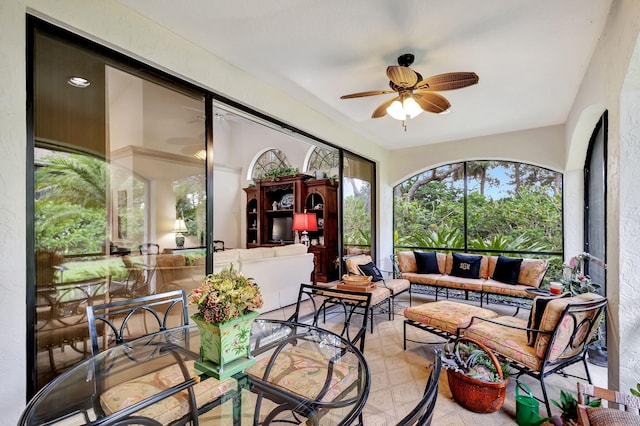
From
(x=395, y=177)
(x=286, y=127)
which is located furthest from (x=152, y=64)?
(x=395, y=177)

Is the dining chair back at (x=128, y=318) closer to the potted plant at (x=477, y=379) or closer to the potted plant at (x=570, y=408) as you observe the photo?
the potted plant at (x=477, y=379)

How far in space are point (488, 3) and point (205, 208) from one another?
2.58 meters

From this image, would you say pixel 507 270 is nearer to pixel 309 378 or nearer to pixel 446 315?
pixel 446 315

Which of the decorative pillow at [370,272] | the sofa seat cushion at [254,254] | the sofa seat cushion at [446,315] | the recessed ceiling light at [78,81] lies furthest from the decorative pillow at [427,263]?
the recessed ceiling light at [78,81]

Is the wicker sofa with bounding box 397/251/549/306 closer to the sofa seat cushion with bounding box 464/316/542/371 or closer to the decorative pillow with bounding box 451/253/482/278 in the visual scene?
the decorative pillow with bounding box 451/253/482/278

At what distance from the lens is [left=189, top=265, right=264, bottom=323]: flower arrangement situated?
4.32 feet

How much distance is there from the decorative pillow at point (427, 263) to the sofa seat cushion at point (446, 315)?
1.75 meters

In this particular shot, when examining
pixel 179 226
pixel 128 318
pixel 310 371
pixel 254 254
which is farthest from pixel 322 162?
pixel 310 371

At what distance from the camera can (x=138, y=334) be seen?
7.23 ft

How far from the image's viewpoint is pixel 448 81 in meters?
2.38

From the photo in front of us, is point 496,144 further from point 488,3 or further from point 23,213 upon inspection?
point 23,213

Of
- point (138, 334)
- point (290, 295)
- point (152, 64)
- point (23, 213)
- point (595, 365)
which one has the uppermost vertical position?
point (152, 64)

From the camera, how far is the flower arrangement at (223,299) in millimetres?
1316

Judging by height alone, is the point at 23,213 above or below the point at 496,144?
below
